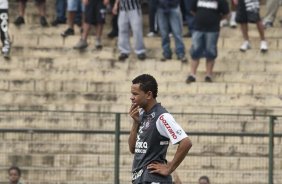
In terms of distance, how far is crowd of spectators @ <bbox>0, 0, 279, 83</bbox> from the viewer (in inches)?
757

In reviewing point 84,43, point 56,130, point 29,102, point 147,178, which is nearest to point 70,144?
point 56,130

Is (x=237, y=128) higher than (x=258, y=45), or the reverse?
(x=258, y=45)

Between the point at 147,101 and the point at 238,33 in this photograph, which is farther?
the point at 238,33

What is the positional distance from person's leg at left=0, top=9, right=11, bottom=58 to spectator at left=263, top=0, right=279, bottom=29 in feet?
15.0

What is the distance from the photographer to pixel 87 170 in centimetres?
1717

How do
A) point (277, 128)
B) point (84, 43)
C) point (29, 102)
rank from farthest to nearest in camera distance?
point (84, 43) < point (29, 102) < point (277, 128)

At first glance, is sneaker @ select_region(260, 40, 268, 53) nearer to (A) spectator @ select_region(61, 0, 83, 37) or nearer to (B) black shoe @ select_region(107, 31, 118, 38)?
(B) black shoe @ select_region(107, 31, 118, 38)

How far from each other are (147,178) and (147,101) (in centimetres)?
72

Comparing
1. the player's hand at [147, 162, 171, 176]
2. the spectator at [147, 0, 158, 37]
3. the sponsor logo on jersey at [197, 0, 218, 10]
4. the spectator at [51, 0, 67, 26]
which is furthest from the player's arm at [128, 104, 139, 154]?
the spectator at [51, 0, 67, 26]

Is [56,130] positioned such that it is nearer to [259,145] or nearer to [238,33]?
[259,145]

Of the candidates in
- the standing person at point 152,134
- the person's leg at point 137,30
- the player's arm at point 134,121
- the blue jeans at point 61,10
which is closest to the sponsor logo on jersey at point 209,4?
the person's leg at point 137,30

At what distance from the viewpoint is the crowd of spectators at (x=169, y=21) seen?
19.2 metres

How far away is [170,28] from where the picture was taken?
65.9 ft

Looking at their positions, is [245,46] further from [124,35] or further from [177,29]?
[124,35]
